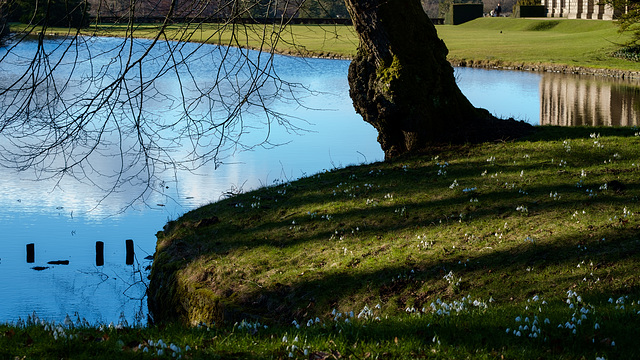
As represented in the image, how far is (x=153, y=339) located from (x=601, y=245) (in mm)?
5564

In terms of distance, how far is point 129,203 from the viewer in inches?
707

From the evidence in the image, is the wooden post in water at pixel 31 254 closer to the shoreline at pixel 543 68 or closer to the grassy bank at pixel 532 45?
the grassy bank at pixel 532 45

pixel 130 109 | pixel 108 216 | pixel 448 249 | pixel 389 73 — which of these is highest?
pixel 389 73

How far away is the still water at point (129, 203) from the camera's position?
12.3m

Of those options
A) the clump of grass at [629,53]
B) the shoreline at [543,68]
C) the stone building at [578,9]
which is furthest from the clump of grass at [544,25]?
the shoreline at [543,68]

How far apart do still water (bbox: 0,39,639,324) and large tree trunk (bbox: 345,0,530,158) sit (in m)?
1.41

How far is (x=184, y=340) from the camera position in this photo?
5469 millimetres

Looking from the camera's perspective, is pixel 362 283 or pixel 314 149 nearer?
pixel 362 283

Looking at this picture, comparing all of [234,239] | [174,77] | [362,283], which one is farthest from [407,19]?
[174,77]

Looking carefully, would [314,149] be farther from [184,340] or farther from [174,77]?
[174,77]

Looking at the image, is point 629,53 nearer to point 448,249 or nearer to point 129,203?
point 129,203

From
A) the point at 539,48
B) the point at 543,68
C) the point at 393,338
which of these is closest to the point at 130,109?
the point at 393,338

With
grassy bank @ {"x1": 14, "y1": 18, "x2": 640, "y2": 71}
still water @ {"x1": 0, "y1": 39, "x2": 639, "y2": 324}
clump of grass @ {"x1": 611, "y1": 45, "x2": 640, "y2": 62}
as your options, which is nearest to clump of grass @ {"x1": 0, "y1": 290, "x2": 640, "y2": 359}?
still water @ {"x1": 0, "y1": 39, "x2": 639, "y2": 324}

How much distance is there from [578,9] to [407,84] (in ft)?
233
